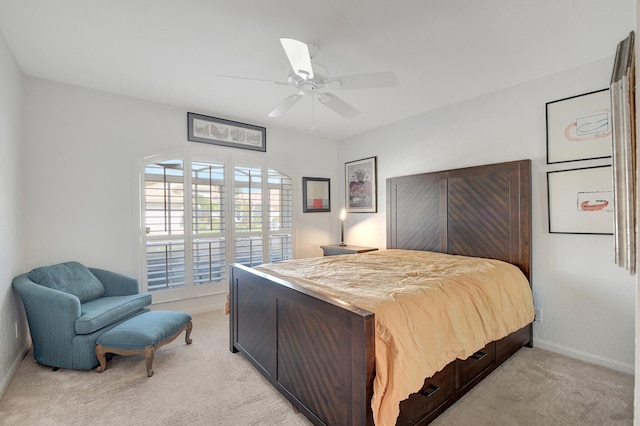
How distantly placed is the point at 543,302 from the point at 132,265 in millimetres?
4477

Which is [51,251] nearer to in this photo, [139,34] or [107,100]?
[107,100]

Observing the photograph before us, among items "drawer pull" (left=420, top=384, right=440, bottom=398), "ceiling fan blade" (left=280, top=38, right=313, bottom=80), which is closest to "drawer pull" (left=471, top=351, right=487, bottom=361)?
"drawer pull" (left=420, top=384, right=440, bottom=398)

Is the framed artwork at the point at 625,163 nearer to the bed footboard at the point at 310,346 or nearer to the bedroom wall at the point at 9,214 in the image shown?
the bed footboard at the point at 310,346

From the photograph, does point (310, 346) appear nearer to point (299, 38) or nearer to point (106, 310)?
point (106, 310)

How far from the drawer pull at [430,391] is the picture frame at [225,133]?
367 cm

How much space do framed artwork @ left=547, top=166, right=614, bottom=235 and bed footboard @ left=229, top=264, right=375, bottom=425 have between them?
246 centimetres

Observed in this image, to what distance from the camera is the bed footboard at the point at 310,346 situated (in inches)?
57.6

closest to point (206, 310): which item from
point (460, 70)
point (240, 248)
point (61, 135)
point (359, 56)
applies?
point (240, 248)

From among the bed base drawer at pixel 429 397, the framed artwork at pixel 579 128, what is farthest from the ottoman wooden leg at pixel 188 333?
the framed artwork at pixel 579 128

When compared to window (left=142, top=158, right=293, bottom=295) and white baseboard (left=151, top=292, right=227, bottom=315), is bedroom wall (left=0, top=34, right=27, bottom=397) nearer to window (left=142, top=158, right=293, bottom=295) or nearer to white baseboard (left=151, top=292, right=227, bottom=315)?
window (left=142, top=158, right=293, bottom=295)

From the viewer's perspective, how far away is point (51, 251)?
3029 millimetres

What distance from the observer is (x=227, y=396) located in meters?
2.16

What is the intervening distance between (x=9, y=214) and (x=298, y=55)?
2.72m

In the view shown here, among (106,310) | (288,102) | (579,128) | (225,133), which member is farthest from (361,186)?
(106,310)
